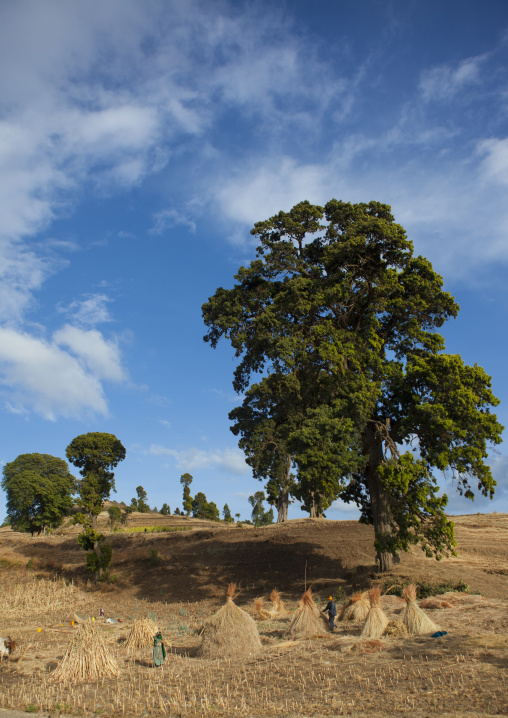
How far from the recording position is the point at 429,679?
31.3ft

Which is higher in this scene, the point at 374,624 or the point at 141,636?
the point at 374,624

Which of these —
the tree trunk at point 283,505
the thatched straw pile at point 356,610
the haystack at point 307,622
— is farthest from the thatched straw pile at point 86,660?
the tree trunk at point 283,505

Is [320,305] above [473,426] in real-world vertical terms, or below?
above

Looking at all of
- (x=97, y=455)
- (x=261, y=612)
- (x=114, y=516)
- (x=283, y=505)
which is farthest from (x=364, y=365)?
(x=114, y=516)

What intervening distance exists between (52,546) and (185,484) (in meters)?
49.9

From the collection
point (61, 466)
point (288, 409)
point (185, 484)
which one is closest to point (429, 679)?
point (288, 409)

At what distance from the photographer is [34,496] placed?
56.5m

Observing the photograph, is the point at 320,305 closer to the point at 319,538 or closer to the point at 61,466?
the point at 319,538

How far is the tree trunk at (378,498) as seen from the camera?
2259 cm

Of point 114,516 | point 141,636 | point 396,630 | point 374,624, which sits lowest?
point 141,636

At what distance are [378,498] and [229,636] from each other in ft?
39.1

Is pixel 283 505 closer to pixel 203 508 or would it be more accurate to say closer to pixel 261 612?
pixel 261 612

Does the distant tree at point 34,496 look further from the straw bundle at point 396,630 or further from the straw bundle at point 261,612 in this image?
the straw bundle at point 396,630

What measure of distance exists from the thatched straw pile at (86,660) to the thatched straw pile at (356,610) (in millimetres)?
7852
